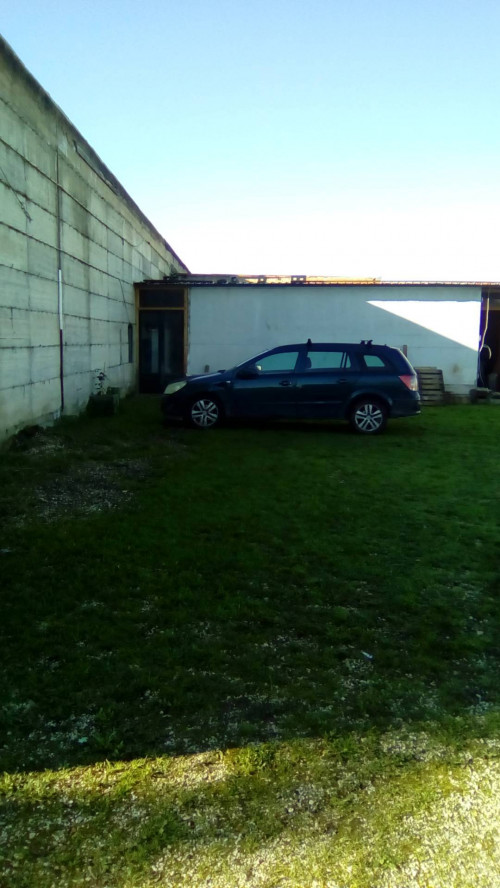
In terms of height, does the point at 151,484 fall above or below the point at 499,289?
below

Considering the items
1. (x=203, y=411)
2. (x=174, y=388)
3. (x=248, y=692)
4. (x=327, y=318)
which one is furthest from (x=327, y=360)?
(x=248, y=692)

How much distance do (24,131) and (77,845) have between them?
8.71m

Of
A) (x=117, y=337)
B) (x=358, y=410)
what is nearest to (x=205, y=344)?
(x=117, y=337)

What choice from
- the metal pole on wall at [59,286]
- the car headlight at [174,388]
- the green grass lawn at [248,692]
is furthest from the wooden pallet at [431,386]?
the green grass lawn at [248,692]

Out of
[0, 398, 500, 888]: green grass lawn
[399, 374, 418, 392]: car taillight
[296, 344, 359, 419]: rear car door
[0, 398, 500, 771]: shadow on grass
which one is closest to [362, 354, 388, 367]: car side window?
[296, 344, 359, 419]: rear car door

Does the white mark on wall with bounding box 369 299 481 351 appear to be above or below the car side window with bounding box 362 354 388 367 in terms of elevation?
above

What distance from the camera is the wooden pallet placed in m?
15.8

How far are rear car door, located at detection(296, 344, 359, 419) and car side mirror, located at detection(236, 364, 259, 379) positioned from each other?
0.74 m

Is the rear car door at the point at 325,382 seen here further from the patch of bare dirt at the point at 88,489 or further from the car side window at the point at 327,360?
the patch of bare dirt at the point at 88,489

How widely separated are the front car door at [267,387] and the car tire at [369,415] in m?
1.08

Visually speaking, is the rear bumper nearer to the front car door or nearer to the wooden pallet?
the front car door

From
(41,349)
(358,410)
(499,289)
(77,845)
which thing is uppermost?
(499,289)

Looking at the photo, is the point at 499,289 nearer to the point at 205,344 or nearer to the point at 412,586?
the point at 205,344

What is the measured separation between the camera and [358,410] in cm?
1063
